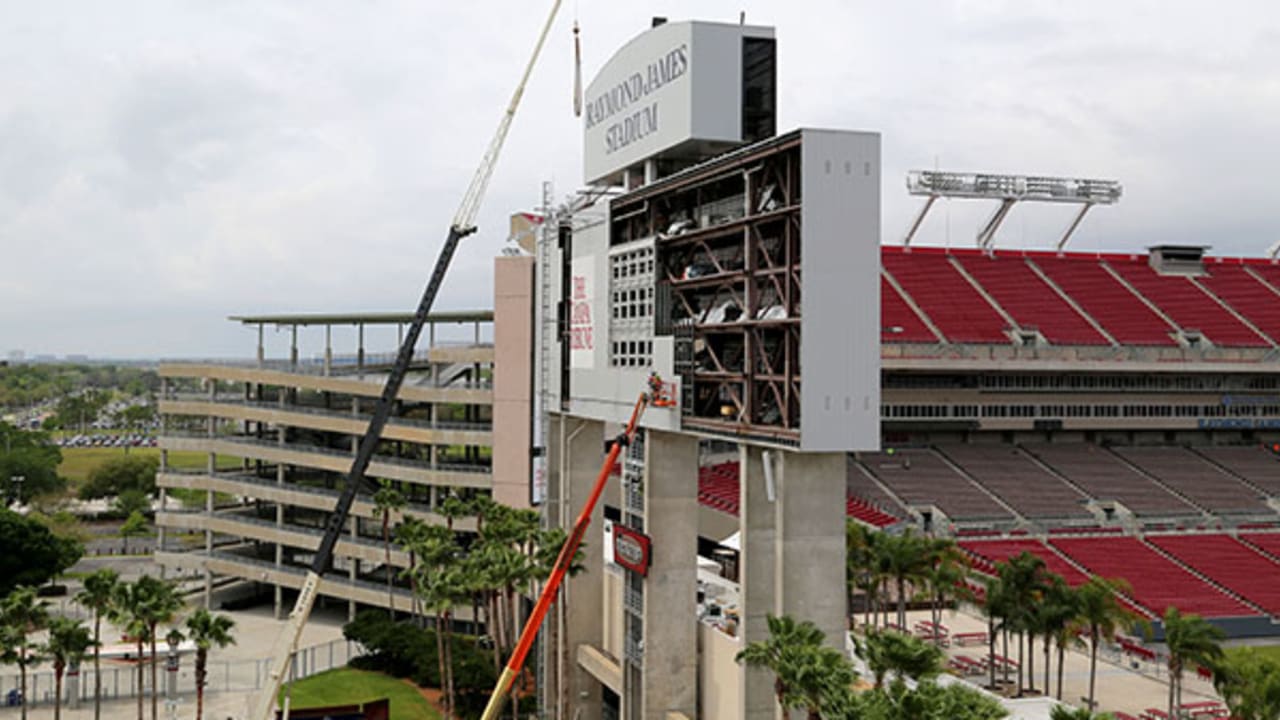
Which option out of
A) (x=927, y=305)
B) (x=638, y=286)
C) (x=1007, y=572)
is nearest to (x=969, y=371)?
(x=927, y=305)

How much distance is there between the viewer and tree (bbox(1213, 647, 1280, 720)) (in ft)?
109

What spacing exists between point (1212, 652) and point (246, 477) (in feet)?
238

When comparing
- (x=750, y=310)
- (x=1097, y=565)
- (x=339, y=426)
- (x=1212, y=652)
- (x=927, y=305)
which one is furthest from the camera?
(x=927, y=305)

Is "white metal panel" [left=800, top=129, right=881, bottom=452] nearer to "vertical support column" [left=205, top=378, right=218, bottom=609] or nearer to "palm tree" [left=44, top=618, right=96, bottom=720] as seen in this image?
"palm tree" [left=44, top=618, right=96, bottom=720]

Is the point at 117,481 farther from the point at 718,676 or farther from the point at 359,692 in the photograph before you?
the point at 718,676

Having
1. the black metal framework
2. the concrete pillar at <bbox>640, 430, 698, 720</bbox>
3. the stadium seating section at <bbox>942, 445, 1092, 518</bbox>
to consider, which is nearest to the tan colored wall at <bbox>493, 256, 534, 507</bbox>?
the black metal framework

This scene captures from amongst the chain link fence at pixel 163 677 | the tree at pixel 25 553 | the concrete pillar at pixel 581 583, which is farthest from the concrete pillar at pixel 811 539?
the tree at pixel 25 553

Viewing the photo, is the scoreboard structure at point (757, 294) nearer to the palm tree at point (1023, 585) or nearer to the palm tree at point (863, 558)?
the palm tree at point (863, 558)

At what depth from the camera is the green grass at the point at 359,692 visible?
5559 cm

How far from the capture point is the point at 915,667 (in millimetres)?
27734

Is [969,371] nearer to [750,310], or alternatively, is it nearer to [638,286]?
[638,286]

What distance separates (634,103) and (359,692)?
37672 mm

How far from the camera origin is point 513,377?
66.6 m

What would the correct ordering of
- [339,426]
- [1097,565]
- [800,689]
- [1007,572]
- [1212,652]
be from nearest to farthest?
[800,689] → [1212,652] → [1007,572] → [1097,565] → [339,426]
